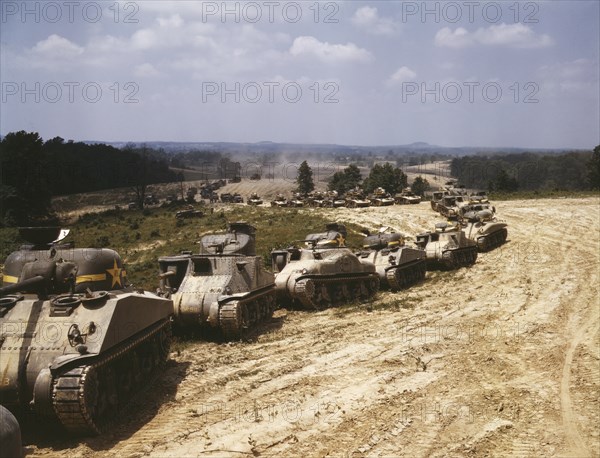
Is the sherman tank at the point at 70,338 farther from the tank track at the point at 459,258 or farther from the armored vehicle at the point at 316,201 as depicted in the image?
the armored vehicle at the point at 316,201

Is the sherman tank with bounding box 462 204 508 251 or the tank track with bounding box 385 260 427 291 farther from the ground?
the sherman tank with bounding box 462 204 508 251

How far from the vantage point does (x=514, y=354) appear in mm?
11820

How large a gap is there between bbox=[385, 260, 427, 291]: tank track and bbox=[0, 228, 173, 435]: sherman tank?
10.7 meters

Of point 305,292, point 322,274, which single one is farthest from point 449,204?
point 305,292

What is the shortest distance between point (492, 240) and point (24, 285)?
960 inches

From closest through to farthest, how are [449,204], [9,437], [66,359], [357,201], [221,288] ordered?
[9,437] < [66,359] < [221,288] < [449,204] < [357,201]

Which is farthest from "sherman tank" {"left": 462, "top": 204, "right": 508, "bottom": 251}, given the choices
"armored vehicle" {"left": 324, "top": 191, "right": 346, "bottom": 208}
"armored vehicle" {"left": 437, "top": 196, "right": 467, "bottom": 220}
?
"armored vehicle" {"left": 324, "top": 191, "right": 346, "bottom": 208}

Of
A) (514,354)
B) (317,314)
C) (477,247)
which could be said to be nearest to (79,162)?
(477,247)

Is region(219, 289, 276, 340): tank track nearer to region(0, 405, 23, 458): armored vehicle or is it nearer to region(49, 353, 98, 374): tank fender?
region(49, 353, 98, 374): tank fender

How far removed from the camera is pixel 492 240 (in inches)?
1133

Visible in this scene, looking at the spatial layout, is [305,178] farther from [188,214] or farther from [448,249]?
[448,249]

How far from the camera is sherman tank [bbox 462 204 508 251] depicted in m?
27.8

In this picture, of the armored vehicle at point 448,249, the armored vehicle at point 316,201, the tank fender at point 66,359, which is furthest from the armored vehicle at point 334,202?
the tank fender at point 66,359

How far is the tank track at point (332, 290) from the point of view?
1645cm
